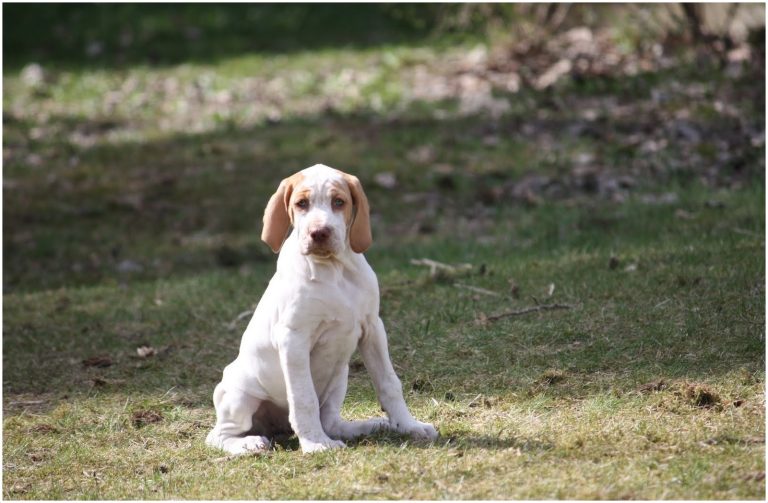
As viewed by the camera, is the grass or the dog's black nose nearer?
the dog's black nose

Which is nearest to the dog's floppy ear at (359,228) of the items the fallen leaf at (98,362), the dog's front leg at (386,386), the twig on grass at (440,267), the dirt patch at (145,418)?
the dog's front leg at (386,386)

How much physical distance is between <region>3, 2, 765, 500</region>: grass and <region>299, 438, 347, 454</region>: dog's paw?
2.3 inches

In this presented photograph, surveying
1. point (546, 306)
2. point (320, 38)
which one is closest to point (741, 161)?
point (546, 306)

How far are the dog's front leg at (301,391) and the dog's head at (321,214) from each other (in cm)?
37

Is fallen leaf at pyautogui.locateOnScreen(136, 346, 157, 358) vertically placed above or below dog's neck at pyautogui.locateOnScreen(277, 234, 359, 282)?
below

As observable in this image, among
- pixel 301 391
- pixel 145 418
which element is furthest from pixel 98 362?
pixel 301 391

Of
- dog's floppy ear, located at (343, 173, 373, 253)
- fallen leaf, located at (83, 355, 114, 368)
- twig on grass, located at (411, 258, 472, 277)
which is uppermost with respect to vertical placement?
dog's floppy ear, located at (343, 173, 373, 253)

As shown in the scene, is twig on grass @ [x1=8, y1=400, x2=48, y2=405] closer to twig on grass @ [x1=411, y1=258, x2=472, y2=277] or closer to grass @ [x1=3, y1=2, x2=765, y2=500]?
grass @ [x1=3, y1=2, x2=765, y2=500]

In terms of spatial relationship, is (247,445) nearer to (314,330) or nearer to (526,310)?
(314,330)

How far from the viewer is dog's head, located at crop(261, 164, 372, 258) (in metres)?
4.29

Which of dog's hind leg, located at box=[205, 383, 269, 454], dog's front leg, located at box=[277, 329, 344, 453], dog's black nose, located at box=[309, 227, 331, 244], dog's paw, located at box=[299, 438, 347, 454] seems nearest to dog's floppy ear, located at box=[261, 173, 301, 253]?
dog's black nose, located at box=[309, 227, 331, 244]

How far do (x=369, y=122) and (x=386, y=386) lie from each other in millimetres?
7967

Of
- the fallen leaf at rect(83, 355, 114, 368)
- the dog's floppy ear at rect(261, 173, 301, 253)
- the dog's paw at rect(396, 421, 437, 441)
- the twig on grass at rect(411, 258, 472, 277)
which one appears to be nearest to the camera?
the dog's floppy ear at rect(261, 173, 301, 253)

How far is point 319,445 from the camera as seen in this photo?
449 cm
